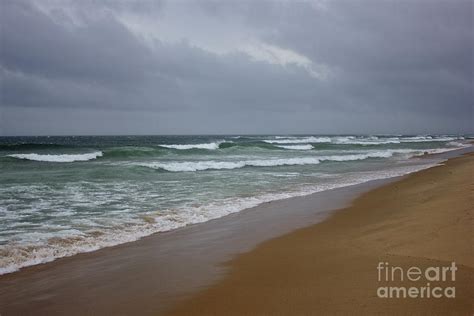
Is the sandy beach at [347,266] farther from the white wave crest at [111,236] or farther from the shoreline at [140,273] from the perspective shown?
the white wave crest at [111,236]

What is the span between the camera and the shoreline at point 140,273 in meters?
3.83

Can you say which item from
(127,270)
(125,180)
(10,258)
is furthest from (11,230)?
(125,180)

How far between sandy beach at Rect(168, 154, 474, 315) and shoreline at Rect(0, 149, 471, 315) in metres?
0.27

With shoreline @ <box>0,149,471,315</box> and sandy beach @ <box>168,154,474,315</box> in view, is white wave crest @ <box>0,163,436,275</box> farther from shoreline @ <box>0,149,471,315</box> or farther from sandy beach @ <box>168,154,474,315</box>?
sandy beach @ <box>168,154,474,315</box>

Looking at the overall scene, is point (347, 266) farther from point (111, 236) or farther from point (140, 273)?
point (111, 236)

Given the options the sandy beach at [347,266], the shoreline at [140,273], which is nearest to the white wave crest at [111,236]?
the shoreline at [140,273]

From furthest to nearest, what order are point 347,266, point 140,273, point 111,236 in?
point 111,236, point 140,273, point 347,266

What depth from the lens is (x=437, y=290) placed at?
355cm

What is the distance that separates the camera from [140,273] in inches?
183

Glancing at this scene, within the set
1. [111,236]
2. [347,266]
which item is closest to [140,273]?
[111,236]

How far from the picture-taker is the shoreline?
12.6 ft

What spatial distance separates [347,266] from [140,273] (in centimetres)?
256

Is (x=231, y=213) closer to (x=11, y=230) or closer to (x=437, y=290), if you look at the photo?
(x=11, y=230)

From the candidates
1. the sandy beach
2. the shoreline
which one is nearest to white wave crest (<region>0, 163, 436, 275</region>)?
the shoreline
